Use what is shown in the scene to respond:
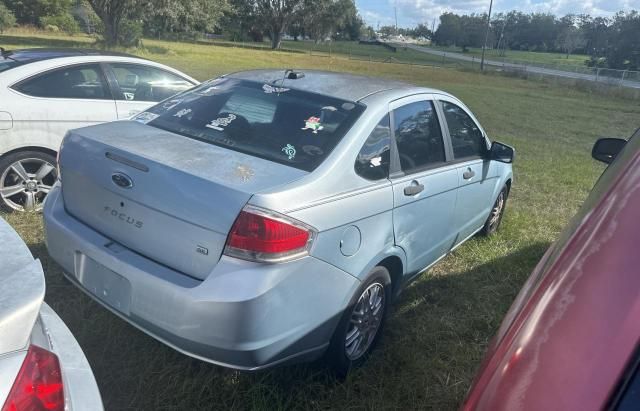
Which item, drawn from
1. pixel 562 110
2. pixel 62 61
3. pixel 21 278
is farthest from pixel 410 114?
pixel 562 110

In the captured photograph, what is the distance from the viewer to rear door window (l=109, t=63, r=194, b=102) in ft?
17.4

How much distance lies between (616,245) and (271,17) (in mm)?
68070

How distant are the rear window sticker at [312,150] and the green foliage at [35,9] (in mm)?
49440

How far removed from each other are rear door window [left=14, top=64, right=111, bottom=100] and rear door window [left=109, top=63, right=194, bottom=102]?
179 millimetres

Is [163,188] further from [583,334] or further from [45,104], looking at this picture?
[45,104]

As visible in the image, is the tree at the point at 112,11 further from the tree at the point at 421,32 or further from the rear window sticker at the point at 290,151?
the tree at the point at 421,32

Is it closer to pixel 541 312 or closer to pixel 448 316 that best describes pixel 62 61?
pixel 448 316

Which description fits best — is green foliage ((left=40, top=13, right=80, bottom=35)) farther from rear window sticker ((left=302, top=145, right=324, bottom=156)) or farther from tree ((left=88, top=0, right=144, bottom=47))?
rear window sticker ((left=302, top=145, right=324, bottom=156))

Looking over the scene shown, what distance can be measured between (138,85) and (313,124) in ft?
10.4

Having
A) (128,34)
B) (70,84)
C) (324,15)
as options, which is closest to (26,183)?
(70,84)

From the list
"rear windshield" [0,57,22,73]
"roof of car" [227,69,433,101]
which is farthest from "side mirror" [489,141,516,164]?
"rear windshield" [0,57,22,73]

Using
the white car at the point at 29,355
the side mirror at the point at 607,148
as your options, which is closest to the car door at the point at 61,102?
the white car at the point at 29,355

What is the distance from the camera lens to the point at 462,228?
418cm

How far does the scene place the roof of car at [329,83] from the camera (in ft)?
11.0
